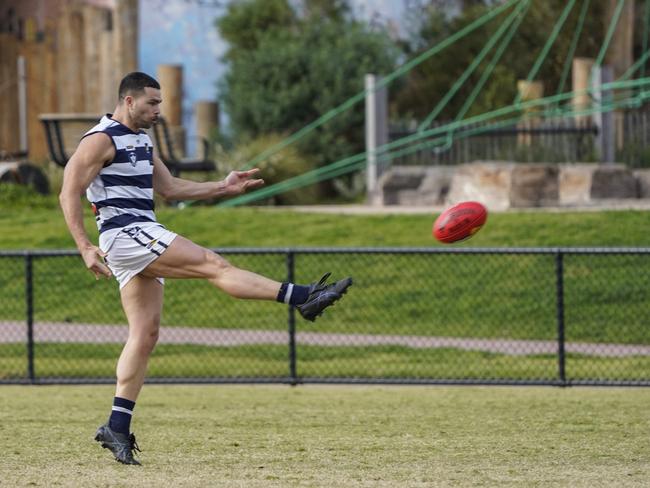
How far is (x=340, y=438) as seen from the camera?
8398 mm

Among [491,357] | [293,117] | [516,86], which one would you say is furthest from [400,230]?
[516,86]

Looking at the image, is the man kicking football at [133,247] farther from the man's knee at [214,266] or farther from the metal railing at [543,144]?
the metal railing at [543,144]

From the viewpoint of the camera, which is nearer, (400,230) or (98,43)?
(400,230)

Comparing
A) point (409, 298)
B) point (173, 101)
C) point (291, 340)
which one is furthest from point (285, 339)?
point (173, 101)

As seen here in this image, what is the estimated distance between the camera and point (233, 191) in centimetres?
775

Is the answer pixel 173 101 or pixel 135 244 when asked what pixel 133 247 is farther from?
pixel 173 101

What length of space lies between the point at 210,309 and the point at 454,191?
6.85 m

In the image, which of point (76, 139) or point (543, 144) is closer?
point (76, 139)

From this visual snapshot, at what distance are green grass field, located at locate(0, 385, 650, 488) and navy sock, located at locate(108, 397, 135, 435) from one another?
185mm

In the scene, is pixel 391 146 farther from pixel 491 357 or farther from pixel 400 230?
pixel 491 357

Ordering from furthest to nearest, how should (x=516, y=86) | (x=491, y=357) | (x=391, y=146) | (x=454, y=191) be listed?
(x=516, y=86), (x=391, y=146), (x=454, y=191), (x=491, y=357)

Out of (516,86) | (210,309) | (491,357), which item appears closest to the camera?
(491,357)

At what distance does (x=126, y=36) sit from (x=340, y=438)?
614 inches

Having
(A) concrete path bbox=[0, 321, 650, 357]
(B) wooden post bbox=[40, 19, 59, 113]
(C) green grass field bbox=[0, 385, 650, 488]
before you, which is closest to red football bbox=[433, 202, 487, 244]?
(C) green grass field bbox=[0, 385, 650, 488]
